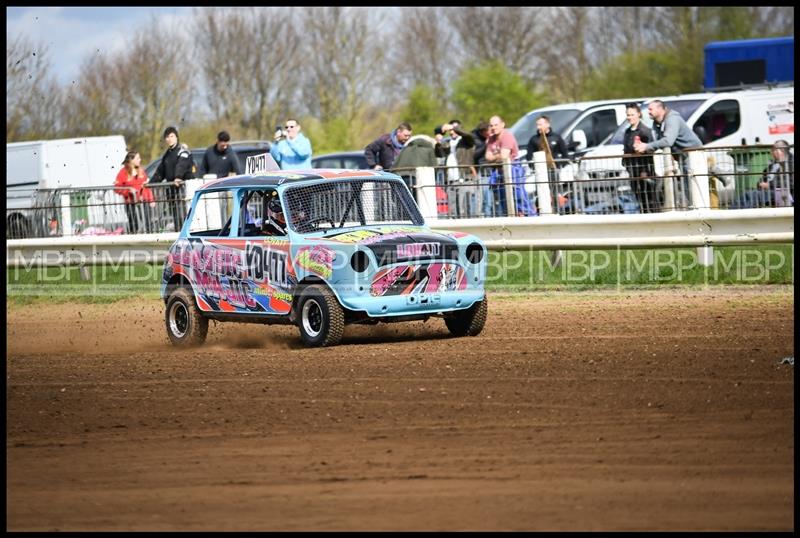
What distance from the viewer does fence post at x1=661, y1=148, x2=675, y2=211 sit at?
15.9m

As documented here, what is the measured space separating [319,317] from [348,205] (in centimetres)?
118

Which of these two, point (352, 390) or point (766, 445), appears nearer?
point (766, 445)

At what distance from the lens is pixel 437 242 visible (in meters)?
12.0

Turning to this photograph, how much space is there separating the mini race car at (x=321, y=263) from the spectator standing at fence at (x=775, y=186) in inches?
184

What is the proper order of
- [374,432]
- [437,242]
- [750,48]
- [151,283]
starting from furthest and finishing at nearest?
[750,48] → [151,283] → [437,242] → [374,432]

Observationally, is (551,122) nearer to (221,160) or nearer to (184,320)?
(221,160)

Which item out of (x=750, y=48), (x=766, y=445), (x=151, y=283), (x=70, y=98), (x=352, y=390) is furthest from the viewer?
(x=70, y=98)

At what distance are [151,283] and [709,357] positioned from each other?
1091 centimetres

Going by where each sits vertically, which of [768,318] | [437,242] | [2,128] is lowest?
[768,318]

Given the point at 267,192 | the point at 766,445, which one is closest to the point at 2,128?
the point at 267,192

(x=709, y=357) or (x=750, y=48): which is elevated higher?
(x=750, y=48)

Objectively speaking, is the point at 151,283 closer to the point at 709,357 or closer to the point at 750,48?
the point at 709,357

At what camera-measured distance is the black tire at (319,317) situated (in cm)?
1181

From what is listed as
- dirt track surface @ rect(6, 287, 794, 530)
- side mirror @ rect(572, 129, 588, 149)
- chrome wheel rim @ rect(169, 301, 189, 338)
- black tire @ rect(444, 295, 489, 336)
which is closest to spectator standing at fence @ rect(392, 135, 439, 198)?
side mirror @ rect(572, 129, 588, 149)
